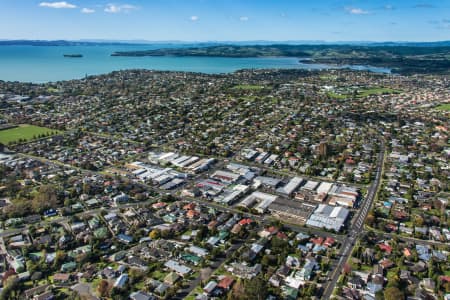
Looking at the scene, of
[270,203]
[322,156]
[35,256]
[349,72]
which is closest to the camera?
[35,256]

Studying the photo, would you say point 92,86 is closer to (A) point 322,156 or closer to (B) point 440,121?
(A) point 322,156

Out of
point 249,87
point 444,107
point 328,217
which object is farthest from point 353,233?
point 249,87

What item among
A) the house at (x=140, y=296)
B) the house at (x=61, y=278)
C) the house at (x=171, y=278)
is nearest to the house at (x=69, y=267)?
the house at (x=61, y=278)

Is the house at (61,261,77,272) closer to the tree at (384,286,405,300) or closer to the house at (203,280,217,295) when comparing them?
the house at (203,280,217,295)

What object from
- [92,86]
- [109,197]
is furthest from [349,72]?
[109,197]

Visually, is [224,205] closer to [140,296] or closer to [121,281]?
[121,281]

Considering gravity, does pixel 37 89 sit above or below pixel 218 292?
above
